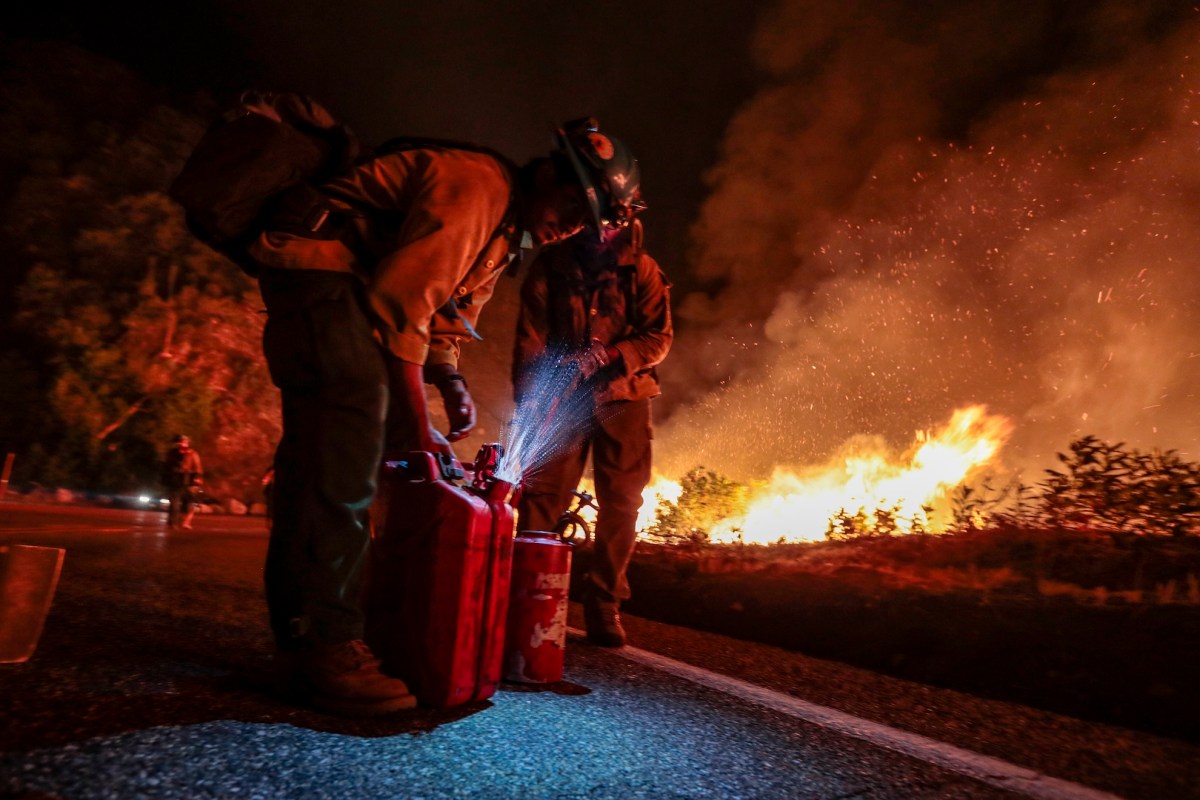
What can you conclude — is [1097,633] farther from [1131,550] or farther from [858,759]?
[858,759]

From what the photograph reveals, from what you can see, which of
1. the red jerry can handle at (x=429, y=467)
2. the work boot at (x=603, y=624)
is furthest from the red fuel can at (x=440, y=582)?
the work boot at (x=603, y=624)

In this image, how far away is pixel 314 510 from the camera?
6.37 feet

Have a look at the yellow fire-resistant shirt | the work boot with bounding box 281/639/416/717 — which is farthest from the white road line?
the yellow fire-resistant shirt

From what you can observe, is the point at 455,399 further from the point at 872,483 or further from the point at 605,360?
the point at 872,483

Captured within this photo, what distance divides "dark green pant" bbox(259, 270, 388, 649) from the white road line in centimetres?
142

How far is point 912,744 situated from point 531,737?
113cm

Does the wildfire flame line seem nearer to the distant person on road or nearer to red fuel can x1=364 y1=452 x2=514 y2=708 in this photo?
the distant person on road

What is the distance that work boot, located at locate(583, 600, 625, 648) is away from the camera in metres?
3.41

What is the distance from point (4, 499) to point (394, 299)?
46.8ft

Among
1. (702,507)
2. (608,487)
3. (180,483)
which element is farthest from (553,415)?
(180,483)

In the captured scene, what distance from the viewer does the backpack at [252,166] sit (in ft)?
6.56

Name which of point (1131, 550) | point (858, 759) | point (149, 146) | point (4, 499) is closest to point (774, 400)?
point (1131, 550)

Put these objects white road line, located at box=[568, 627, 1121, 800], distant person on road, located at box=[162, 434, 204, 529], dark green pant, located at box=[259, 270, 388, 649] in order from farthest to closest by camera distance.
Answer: distant person on road, located at box=[162, 434, 204, 529], dark green pant, located at box=[259, 270, 388, 649], white road line, located at box=[568, 627, 1121, 800]

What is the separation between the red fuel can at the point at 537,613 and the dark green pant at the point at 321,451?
2.18 feet
